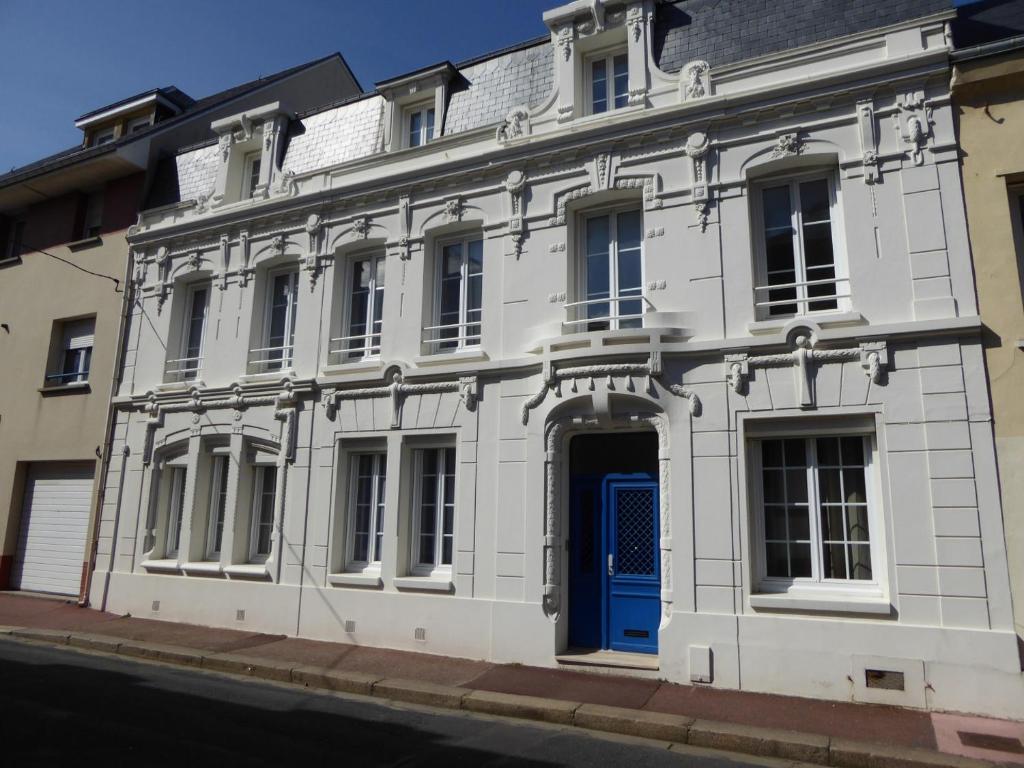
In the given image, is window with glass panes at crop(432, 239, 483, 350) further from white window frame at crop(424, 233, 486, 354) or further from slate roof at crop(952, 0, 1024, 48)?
slate roof at crop(952, 0, 1024, 48)

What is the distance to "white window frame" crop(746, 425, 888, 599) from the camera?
7.42 m

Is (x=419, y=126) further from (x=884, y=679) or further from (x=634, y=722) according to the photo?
(x=884, y=679)

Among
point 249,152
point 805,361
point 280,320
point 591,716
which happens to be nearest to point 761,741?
point 591,716

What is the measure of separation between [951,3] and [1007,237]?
2.95 meters

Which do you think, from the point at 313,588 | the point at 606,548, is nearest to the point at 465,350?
the point at 606,548

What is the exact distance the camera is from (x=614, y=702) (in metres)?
7.05

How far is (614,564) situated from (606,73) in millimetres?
6763

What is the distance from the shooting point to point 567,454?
364 inches

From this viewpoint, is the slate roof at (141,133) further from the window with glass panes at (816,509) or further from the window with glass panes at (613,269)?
the window with glass panes at (816,509)

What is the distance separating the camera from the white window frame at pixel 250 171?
13.1 metres

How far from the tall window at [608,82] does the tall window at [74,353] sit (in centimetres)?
1069

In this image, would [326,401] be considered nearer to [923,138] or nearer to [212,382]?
[212,382]

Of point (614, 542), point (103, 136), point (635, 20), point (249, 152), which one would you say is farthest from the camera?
point (103, 136)

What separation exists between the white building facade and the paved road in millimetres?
1991
